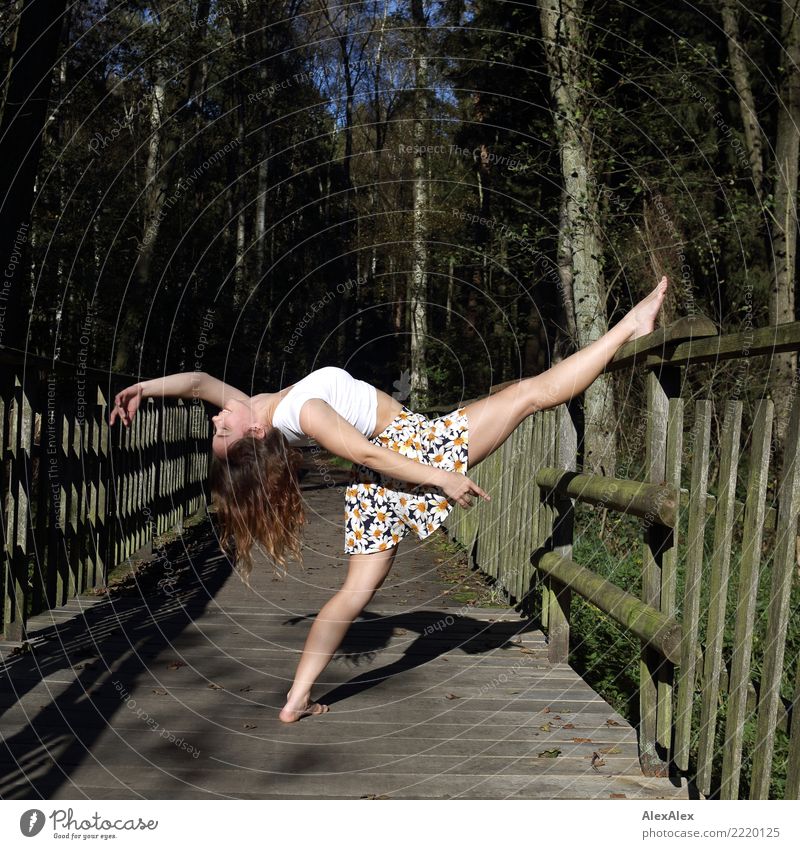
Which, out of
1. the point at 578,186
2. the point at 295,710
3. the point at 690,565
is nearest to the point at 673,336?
the point at 690,565

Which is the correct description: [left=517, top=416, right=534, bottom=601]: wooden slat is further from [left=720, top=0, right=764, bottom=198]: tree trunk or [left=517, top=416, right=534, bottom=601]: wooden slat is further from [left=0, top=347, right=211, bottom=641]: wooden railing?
[left=720, top=0, right=764, bottom=198]: tree trunk

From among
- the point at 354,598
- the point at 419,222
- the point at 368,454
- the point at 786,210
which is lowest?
the point at 354,598

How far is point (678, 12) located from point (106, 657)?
13513 mm

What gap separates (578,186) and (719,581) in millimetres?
7106

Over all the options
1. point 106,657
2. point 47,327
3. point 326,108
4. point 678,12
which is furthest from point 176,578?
point 326,108

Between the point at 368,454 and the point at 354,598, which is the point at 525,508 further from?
the point at 368,454

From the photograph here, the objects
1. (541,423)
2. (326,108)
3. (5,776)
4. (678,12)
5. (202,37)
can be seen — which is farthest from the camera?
(326,108)

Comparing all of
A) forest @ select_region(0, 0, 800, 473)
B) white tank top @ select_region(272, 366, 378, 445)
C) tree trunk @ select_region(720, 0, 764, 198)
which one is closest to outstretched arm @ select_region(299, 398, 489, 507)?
Result: white tank top @ select_region(272, 366, 378, 445)

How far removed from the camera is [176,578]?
7672 mm

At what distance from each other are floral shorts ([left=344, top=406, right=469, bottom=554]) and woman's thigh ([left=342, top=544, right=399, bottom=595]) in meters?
0.03

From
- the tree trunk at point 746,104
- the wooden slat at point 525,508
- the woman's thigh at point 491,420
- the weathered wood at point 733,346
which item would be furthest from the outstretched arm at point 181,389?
the tree trunk at point 746,104

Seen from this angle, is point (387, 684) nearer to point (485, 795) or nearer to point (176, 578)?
point (485, 795)

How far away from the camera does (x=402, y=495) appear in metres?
4.25

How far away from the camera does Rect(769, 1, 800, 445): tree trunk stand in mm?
10766
